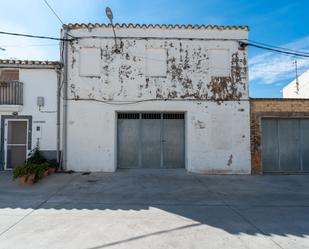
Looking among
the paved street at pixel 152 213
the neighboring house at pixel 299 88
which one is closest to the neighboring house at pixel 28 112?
the paved street at pixel 152 213

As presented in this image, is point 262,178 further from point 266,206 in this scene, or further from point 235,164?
point 266,206

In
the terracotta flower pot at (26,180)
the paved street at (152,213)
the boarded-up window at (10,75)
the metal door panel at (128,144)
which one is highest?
the boarded-up window at (10,75)

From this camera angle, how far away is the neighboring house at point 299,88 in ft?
60.5

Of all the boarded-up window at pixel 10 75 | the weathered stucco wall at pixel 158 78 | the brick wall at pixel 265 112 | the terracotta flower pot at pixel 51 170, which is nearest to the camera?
the terracotta flower pot at pixel 51 170

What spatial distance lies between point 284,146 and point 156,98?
6148 mm

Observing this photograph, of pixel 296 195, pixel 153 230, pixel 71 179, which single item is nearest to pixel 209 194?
pixel 296 195

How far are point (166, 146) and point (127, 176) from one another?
98.0 inches

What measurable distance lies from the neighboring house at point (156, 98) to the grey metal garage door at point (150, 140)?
44 millimetres

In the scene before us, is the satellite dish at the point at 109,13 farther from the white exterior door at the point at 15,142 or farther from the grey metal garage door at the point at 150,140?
the white exterior door at the point at 15,142

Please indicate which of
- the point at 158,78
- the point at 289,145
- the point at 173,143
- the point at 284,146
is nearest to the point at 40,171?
the point at 173,143

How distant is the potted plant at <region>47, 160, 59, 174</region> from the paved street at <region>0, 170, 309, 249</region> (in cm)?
61

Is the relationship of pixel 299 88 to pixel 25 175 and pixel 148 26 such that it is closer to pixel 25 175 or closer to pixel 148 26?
pixel 148 26

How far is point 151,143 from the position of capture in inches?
482

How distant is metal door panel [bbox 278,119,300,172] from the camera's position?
1231 centimetres
